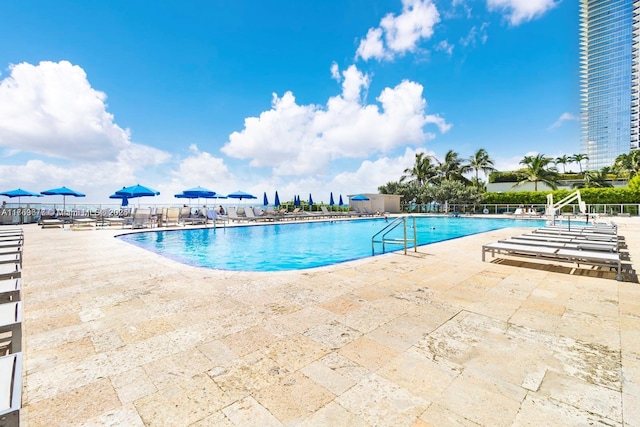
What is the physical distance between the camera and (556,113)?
2373 cm

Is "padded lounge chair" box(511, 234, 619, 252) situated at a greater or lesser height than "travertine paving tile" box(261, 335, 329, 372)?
greater

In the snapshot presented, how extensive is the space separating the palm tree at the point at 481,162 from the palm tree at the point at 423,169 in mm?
4151

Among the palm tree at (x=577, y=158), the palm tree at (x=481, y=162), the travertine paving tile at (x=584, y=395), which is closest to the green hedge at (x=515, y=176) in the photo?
the palm tree at (x=577, y=158)

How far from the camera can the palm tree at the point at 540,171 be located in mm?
29703

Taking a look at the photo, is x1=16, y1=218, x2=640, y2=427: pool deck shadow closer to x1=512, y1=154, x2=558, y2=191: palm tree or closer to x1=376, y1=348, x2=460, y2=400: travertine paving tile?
x1=376, y1=348, x2=460, y2=400: travertine paving tile

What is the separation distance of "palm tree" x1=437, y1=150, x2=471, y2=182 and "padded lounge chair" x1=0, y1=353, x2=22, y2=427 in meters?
35.9

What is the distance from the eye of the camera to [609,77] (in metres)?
74.9

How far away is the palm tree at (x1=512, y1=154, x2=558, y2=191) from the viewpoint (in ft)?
97.5

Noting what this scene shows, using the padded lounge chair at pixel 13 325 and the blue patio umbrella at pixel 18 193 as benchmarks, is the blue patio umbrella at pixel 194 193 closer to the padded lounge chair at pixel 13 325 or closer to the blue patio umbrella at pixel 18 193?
the blue patio umbrella at pixel 18 193

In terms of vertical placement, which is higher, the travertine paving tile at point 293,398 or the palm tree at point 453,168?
the palm tree at point 453,168

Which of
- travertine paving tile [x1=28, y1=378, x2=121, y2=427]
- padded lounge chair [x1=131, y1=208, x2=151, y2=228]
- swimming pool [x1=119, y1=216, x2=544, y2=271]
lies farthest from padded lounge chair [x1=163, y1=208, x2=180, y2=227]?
travertine paving tile [x1=28, y1=378, x2=121, y2=427]

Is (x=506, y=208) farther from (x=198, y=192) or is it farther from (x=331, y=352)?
(x=331, y=352)

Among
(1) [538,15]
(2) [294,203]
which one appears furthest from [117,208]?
(1) [538,15]

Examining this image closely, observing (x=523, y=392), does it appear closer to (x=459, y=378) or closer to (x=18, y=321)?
(x=459, y=378)
